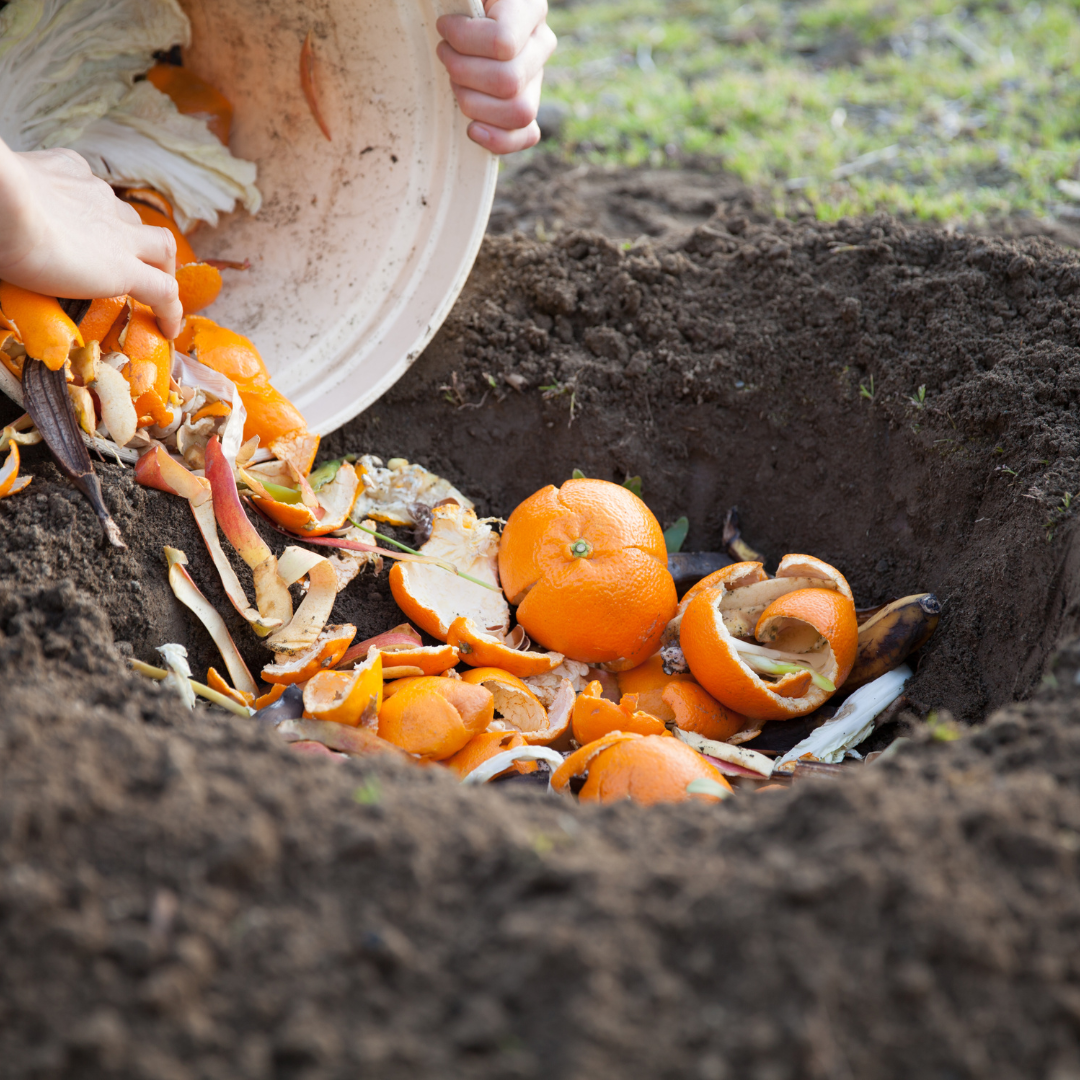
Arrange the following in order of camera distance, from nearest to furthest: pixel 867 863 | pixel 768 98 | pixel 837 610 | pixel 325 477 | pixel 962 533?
pixel 867 863 → pixel 837 610 → pixel 962 533 → pixel 325 477 → pixel 768 98

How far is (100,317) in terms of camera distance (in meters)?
2.27

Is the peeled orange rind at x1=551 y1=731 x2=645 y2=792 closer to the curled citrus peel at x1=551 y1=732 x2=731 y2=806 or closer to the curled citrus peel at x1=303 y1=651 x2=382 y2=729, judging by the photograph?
the curled citrus peel at x1=551 y1=732 x2=731 y2=806

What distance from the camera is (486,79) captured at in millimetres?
2602

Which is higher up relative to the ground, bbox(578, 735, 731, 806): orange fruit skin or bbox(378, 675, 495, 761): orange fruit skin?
bbox(578, 735, 731, 806): orange fruit skin

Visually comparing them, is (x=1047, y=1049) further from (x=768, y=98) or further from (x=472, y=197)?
(x=768, y=98)

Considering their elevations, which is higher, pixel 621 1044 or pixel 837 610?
pixel 837 610

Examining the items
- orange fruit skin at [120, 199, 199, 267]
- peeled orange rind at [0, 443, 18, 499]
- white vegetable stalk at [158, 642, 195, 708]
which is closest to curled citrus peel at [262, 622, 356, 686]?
white vegetable stalk at [158, 642, 195, 708]

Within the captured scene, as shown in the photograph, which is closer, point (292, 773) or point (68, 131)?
point (292, 773)

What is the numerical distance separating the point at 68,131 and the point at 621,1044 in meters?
2.85

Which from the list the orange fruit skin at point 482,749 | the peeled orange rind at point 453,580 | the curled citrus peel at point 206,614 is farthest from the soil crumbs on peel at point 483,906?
the peeled orange rind at point 453,580

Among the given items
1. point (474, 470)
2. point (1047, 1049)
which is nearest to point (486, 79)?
point (474, 470)

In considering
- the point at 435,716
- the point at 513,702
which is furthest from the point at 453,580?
the point at 435,716

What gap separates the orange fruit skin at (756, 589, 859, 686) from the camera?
2289 millimetres

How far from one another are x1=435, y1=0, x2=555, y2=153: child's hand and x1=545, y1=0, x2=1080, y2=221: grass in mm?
1409
